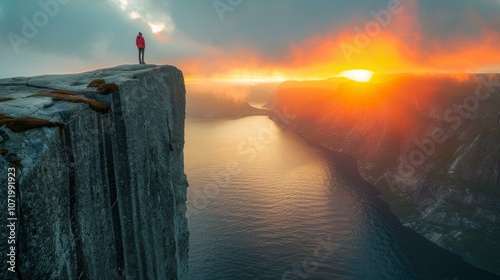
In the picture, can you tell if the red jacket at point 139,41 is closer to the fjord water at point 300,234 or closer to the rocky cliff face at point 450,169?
the fjord water at point 300,234

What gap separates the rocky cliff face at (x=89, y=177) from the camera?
14.2 m

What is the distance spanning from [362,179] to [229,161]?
8186 centimetres

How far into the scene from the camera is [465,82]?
650 ft

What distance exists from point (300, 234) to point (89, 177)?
9610 cm

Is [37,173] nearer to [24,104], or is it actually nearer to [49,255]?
[49,255]

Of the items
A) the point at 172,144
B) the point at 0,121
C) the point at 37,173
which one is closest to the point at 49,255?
the point at 37,173

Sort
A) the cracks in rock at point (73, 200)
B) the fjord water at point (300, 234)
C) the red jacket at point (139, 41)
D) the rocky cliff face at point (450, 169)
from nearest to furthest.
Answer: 1. the cracks in rock at point (73, 200)
2. the red jacket at point (139, 41)
3. the fjord water at point (300, 234)
4. the rocky cliff face at point (450, 169)

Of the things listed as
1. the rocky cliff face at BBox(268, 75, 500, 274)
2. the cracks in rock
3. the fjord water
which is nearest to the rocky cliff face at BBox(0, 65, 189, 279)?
the cracks in rock

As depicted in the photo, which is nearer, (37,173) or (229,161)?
(37,173)

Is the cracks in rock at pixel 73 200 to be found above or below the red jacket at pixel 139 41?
below

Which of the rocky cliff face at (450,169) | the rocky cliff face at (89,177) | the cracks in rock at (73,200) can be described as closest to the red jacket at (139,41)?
the rocky cliff face at (89,177)

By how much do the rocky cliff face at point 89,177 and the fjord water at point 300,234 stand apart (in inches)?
2338

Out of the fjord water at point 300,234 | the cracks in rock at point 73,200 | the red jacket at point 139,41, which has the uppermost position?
the red jacket at point 139,41

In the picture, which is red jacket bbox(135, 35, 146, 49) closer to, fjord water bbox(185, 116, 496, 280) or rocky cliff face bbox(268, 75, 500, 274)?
fjord water bbox(185, 116, 496, 280)
